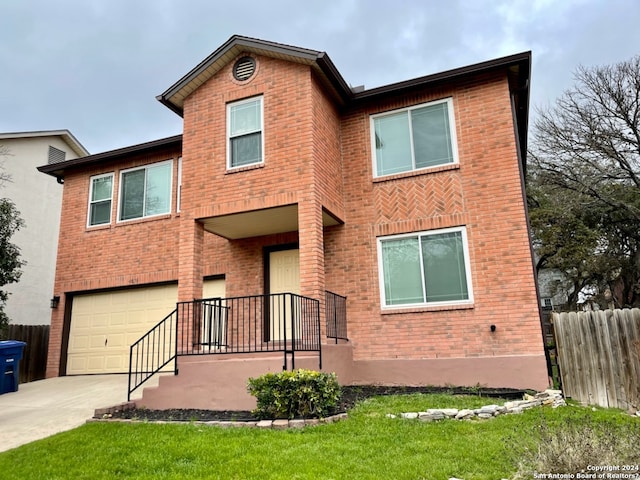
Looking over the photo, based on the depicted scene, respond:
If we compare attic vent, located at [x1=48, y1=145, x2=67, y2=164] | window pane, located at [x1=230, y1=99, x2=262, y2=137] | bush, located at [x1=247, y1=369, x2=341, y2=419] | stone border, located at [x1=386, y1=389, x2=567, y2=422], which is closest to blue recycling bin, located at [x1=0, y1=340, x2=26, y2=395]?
window pane, located at [x1=230, y1=99, x2=262, y2=137]

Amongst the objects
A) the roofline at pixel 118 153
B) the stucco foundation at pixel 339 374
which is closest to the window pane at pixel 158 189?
the roofline at pixel 118 153

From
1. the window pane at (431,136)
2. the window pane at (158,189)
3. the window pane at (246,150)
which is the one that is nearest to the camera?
the window pane at (246,150)

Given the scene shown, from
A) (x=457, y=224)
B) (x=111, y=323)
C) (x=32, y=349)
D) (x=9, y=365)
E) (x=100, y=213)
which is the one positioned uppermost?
(x=100, y=213)

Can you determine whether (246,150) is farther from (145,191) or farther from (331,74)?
(145,191)

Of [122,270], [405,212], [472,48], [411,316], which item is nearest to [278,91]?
[405,212]

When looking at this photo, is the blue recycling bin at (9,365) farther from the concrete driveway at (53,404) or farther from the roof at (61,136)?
the roof at (61,136)

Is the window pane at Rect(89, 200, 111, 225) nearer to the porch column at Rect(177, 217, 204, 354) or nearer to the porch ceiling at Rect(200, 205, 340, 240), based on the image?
the porch ceiling at Rect(200, 205, 340, 240)

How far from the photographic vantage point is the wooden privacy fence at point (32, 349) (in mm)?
13068

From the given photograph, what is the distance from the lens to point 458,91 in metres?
10.1

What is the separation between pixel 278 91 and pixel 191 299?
4485 millimetres

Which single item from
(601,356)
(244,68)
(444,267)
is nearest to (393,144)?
(444,267)

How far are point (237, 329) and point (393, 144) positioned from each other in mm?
5024

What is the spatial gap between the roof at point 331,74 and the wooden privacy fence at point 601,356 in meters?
4.87

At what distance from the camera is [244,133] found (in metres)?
10.1
